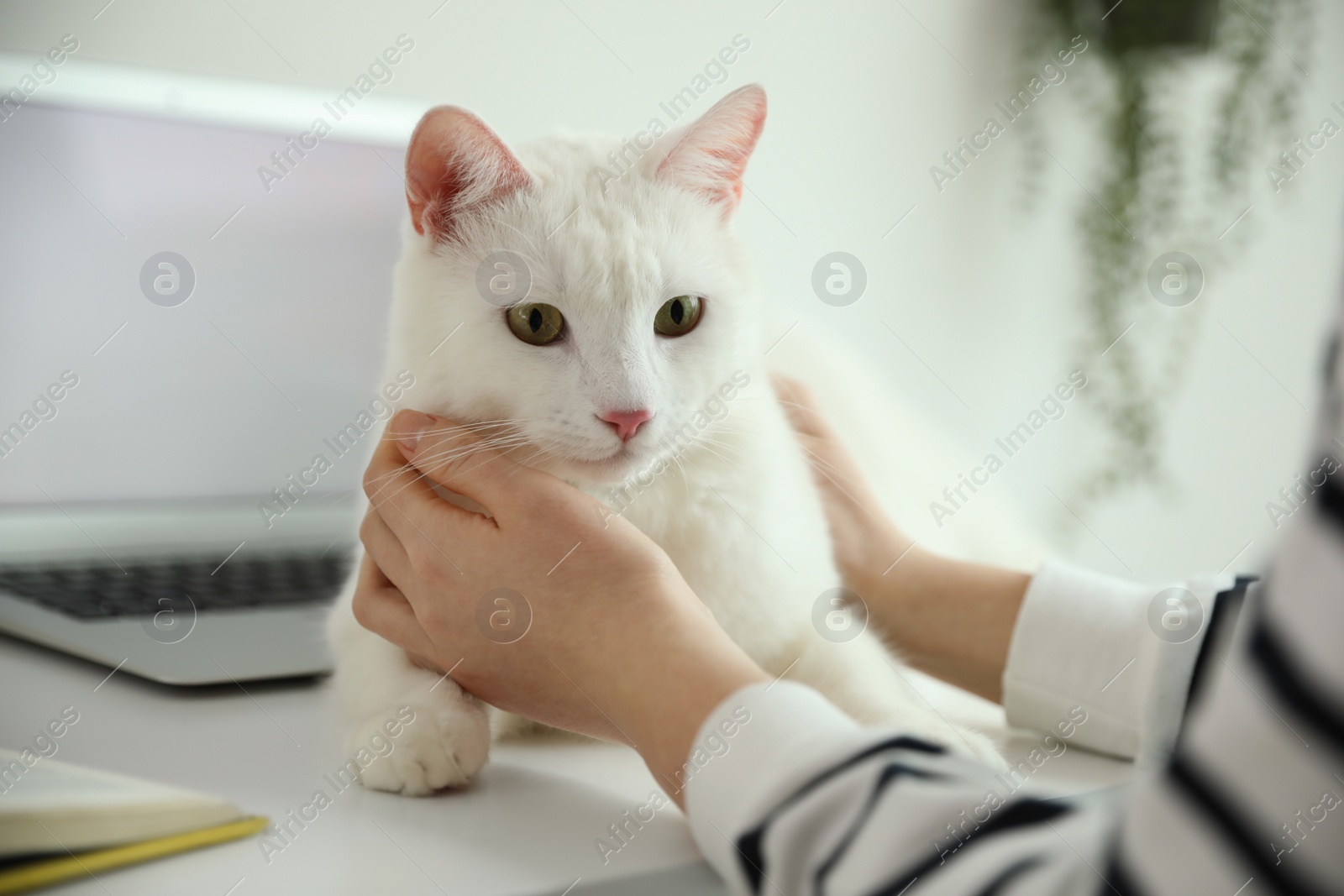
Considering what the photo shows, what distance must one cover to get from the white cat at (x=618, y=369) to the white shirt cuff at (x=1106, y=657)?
0.14 m

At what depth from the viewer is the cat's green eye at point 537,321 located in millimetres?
891

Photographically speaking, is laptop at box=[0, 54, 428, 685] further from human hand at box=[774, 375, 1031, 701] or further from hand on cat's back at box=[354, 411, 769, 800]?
human hand at box=[774, 375, 1031, 701]

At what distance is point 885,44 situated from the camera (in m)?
2.20

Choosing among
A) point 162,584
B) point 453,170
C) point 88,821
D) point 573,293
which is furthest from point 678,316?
point 162,584

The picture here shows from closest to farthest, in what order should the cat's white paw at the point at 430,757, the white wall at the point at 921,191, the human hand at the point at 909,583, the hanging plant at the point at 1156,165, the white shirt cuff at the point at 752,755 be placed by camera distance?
the white shirt cuff at the point at 752,755
the cat's white paw at the point at 430,757
the human hand at the point at 909,583
the white wall at the point at 921,191
the hanging plant at the point at 1156,165

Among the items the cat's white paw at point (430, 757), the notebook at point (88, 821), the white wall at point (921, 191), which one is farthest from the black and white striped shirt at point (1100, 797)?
the white wall at point (921, 191)

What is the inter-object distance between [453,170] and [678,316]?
0.27 m

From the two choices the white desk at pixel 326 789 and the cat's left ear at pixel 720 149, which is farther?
the cat's left ear at pixel 720 149

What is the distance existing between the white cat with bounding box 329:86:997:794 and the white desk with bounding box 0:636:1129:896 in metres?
0.06

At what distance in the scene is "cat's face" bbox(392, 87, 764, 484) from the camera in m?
0.87

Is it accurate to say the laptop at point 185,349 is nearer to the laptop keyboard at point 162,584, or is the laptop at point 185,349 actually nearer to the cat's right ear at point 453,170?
the laptop keyboard at point 162,584

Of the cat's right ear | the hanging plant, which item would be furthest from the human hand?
the hanging plant

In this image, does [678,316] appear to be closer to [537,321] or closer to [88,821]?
[537,321]

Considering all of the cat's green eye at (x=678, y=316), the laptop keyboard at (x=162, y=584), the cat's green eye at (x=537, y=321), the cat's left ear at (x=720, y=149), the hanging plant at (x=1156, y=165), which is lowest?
the laptop keyboard at (x=162, y=584)
